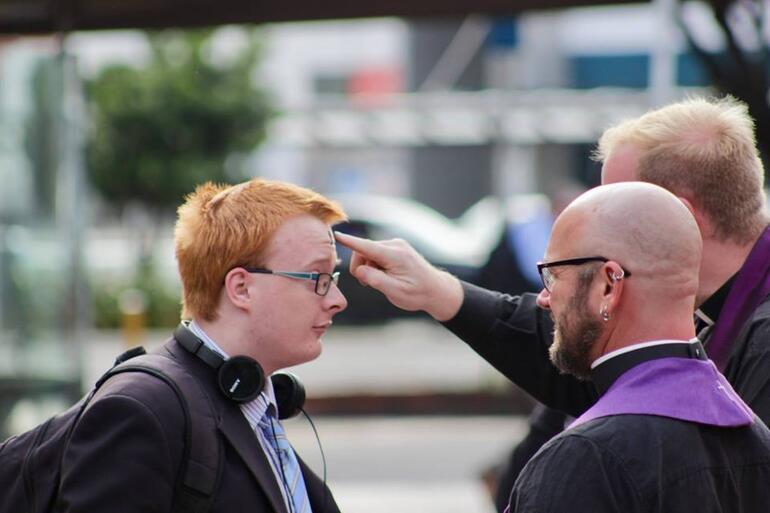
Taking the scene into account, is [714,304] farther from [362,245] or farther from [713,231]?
[362,245]

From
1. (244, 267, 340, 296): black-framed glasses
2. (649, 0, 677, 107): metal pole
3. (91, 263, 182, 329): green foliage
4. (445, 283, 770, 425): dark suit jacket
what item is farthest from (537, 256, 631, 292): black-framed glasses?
(91, 263, 182, 329): green foliage

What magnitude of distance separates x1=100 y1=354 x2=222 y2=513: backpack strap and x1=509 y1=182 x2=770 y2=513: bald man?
64cm

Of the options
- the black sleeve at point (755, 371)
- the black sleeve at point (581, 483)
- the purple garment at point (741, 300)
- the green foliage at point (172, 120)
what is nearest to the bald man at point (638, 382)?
the black sleeve at point (581, 483)

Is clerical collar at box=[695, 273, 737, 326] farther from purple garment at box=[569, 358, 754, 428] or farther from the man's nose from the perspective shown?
purple garment at box=[569, 358, 754, 428]

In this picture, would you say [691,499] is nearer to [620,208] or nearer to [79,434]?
[620,208]

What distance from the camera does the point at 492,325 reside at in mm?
3285

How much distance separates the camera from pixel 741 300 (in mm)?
2768

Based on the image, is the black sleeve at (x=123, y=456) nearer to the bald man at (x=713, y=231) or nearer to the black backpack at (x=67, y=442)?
the black backpack at (x=67, y=442)

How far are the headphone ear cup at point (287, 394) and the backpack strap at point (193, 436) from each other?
0.36 metres

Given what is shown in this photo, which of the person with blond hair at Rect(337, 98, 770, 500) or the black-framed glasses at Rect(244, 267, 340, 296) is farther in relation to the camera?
the black-framed glasses at Rect(244, 267, 340, 296)

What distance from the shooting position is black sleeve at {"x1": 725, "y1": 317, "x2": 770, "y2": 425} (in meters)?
2.53

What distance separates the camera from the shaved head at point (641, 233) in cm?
220

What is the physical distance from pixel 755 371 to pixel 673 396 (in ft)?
1.65

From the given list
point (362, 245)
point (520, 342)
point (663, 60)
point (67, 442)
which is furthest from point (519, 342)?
point (663, 60)
